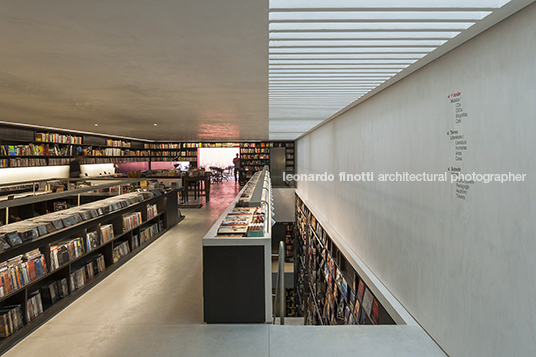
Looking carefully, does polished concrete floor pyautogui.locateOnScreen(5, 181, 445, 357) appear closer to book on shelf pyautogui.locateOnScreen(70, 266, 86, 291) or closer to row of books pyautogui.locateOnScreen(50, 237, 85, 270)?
book on shelf pyautogui.locateOnScreen(70, 266, 86, 291)

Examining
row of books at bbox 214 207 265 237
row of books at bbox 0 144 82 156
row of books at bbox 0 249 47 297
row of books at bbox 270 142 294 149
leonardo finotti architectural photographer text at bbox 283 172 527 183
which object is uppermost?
row of books at bbox 270 142 294 149

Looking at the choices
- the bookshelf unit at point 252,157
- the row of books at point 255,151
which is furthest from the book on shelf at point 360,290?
the row of books at point 255,151

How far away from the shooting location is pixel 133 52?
7.84ft

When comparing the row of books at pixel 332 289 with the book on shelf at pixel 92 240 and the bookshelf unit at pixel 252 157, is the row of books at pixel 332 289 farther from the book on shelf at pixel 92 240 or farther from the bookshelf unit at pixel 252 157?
the bookshelf unit at pixel 252 157

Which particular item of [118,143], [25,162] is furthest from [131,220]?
[118,143]

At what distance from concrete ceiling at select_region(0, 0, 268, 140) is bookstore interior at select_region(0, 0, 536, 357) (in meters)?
0.02

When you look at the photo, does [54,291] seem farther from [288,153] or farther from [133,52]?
[288,153]

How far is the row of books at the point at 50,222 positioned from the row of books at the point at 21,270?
0.57 feet

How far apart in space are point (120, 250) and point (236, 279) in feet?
10.1

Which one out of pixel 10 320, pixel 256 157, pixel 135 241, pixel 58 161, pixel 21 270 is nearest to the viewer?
pixel 10 320

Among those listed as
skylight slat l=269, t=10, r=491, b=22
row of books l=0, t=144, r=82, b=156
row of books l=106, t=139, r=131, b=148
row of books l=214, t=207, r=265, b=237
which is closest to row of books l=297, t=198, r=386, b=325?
row of books l=214, t=207, r=265, b=237

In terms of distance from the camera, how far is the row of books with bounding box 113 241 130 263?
174 inches

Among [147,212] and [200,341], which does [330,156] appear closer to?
[147,212]

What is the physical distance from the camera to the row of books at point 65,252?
10.6ft
